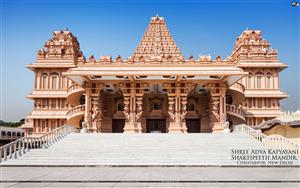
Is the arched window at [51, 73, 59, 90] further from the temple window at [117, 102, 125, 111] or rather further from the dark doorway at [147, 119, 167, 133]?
the dark doorway at [147, 119, 167, 133]

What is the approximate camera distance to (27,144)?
17.9m

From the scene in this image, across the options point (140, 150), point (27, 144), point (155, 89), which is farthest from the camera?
point (155, 89)

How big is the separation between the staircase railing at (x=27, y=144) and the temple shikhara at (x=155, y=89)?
4.04 meters

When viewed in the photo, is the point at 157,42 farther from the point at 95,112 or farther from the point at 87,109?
the point at 87,109

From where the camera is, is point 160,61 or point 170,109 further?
point 160,61

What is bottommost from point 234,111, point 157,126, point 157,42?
point 157,126

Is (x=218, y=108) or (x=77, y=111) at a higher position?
(x=218, y=108)

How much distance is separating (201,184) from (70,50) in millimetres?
30294

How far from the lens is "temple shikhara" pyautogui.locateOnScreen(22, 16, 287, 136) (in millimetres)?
25156

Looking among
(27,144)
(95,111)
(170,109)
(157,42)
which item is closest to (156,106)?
(170,109)

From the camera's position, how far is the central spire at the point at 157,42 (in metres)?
40.5

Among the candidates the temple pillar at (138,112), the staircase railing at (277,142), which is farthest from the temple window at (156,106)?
the staircase railing at (277,142)

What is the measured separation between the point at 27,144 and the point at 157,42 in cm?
2680

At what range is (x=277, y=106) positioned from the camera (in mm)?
34625
